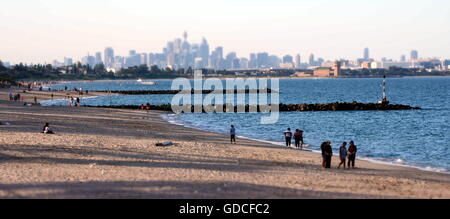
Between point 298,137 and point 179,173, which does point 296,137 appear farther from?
point 179,173

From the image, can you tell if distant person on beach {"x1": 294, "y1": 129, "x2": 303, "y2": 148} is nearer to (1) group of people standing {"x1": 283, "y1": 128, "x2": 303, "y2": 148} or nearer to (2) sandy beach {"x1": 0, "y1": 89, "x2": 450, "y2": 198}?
(1) group of people standing {"x1": 283, "y1": 128, "x2": 303, "y2": 148}

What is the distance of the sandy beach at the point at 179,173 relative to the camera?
48.5 ft

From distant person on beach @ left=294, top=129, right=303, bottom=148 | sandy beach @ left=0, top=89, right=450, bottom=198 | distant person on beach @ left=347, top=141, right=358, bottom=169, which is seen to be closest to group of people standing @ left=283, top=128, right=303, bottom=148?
distant person on beach @ left=294, top=129, right=303, bottom=148

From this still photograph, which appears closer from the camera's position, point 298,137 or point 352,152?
point 352,152

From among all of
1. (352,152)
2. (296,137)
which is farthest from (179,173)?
(296,137)

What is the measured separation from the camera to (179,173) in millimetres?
17734

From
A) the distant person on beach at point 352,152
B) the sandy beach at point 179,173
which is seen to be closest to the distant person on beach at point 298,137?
the sandy beach at point 179,173

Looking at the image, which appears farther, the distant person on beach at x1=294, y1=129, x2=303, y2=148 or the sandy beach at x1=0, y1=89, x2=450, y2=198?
the distant person on beach at x1=294, y1=129, x2=303, y2=148

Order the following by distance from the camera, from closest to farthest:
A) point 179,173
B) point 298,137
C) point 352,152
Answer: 1. point 179,173
2. point 352,152
3. point 298,137

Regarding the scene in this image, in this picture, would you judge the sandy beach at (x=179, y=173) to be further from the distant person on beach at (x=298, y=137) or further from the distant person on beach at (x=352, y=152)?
the distant person on beach at (x=298, y=137)

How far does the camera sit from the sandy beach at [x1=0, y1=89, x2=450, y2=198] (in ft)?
48.5

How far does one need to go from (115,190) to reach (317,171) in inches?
323
